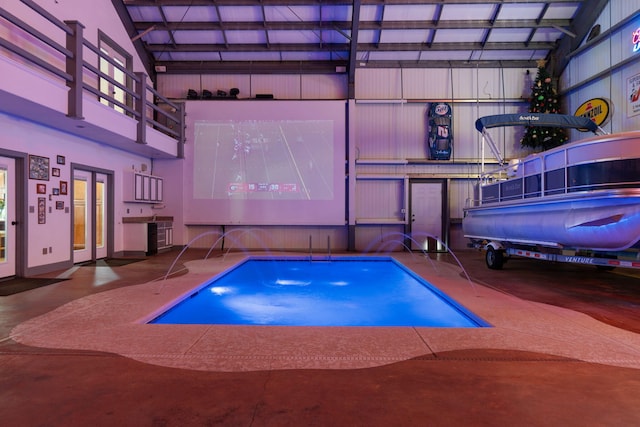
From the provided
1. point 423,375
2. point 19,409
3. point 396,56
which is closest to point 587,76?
point 396,56

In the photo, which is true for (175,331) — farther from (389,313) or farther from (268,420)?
(389,313)

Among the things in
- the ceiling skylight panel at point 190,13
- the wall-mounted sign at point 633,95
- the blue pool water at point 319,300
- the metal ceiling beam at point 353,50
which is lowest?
the blue pool water at point 319,300

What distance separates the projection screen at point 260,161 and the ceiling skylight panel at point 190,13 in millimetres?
2261

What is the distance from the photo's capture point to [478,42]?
1099 centimetres

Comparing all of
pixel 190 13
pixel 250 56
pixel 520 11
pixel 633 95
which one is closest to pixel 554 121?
pixel 633 95

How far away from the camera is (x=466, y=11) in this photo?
10062mm

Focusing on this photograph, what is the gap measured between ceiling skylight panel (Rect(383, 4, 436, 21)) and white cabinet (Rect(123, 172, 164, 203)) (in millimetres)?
8059

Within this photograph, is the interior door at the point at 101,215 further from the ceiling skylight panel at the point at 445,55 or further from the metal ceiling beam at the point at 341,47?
the ceiling skylight panel at the point at 445,55

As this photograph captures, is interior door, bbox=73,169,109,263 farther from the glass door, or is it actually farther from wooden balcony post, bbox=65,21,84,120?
wooden balcony post, bbox=65,21,84,120

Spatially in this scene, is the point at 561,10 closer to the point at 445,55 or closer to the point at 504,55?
the point at 504,55

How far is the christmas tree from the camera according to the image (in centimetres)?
1049

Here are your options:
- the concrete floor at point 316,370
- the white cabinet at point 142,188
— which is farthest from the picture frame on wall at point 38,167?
the concrete floor at point 316,370

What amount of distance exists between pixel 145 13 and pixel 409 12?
732 centimetres

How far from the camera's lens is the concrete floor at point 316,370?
2.04m
